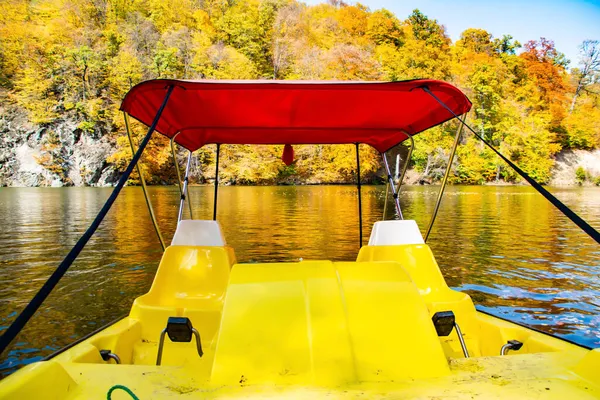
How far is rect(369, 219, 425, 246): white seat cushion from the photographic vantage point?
12.8 feet

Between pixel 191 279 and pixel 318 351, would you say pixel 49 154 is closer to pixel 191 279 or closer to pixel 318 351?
pixel 191 279

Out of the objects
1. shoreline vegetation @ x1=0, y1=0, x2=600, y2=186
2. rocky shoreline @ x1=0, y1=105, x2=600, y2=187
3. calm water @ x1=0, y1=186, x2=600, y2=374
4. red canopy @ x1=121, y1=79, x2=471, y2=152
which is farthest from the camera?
shoreline vegetation @ x1=0, y1=0, x2=600, y2=186

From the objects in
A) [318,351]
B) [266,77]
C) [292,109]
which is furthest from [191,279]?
[266,77]

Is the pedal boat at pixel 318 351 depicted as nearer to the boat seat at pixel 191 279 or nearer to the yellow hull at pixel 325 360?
the yellow hull at pixel 325 360

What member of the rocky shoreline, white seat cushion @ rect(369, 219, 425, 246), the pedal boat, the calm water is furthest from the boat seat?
the rocky shoreline

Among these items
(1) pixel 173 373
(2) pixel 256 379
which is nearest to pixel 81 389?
(1) pixel 173 373

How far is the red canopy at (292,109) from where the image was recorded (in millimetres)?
2924

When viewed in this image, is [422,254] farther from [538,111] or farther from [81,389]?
[538,111]

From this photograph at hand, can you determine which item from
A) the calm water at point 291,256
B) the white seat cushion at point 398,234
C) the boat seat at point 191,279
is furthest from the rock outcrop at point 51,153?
the white seat cushion at point 398,234

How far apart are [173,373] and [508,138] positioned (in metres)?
50.3

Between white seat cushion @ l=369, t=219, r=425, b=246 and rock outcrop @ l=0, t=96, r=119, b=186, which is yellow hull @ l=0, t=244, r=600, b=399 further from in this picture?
rock outcrop @ l=0, t=96, r=119, b=186

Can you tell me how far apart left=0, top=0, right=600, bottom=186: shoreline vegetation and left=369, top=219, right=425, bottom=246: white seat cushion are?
35903mm

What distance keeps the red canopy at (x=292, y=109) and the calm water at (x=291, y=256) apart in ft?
9.32

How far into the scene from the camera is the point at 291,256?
32.6 ft
